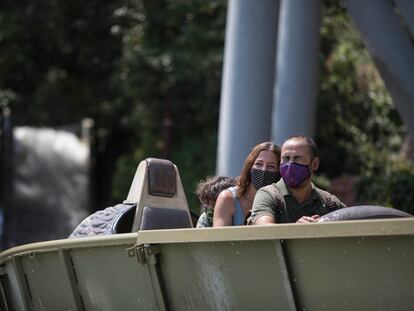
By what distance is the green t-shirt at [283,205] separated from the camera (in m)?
5.12

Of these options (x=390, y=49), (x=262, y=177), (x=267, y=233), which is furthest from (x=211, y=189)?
(x=390, y=49)

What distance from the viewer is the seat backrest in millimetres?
6305

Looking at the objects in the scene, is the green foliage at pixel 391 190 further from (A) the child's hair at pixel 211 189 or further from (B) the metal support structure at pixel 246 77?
(A) the child's hair at pixel 211 189

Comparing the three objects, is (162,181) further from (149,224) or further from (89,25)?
(89,25)

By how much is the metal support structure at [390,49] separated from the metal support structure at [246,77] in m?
1.11

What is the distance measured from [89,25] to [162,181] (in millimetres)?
14778

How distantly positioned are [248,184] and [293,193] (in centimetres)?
64

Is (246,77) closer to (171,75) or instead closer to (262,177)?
(262,177)

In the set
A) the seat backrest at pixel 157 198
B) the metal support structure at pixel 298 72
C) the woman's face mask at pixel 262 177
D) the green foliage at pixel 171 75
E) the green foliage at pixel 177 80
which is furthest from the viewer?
the green foliage at pixel 171 75

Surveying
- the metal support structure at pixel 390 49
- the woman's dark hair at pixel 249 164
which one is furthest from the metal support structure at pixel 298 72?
the woman's dark hair at pixel 249 164

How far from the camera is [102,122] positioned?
23.0m

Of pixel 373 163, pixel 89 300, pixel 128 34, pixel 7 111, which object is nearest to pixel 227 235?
pixel 89 300

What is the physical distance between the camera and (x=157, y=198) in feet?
21.3

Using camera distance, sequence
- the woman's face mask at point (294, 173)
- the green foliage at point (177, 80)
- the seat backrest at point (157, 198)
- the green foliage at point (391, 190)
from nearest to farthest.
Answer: the woman's face mask at point (294, 173) < the seat backrest at point (157, 198) < the green foliage at point (391, 190) < the green foliage at point (177, 80)
